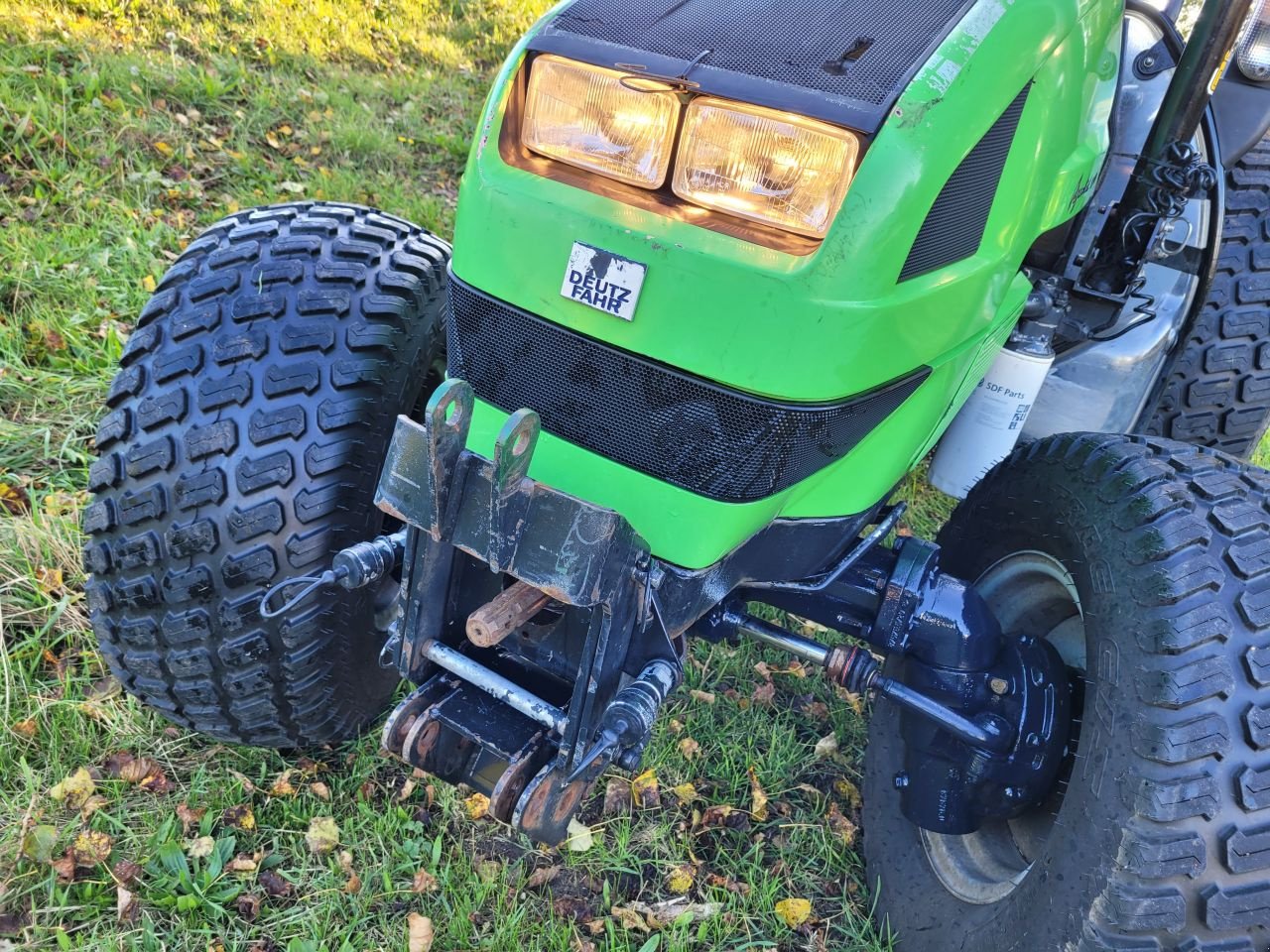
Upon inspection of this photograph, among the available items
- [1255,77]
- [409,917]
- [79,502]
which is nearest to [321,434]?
[409,917]

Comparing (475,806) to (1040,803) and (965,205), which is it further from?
(965,205)

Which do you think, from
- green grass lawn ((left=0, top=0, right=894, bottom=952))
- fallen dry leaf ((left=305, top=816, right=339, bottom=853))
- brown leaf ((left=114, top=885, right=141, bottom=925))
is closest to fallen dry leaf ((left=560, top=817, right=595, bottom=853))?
green grass lawn ((left=0, top=0, right=894, bottom=952))

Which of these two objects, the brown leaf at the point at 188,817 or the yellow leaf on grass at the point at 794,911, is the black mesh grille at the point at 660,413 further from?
the brown leaf at the point at 188,817

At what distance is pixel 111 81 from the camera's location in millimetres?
4523

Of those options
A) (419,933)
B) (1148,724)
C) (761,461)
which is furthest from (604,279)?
(419,933)

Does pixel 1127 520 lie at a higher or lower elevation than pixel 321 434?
higher

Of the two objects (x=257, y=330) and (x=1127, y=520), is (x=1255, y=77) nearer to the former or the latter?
(x=1127, y=520)

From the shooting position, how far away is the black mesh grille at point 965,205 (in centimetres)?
157

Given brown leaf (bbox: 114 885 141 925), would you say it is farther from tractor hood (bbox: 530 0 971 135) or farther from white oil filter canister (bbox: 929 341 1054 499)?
white oil filter canister (bbox: 929 341 1054 499)

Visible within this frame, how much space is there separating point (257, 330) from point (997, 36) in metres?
1.46

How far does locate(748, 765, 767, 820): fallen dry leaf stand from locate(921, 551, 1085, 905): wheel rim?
439mm

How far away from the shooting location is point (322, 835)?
222 cm

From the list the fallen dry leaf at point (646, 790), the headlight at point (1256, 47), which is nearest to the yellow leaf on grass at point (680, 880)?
the fallen dry leaf at point (646, 790)

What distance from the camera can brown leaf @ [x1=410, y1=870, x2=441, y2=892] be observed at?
216 cm
